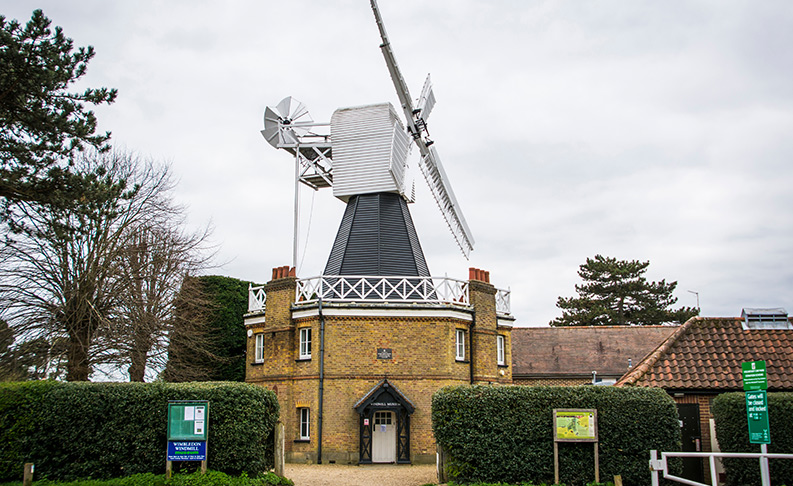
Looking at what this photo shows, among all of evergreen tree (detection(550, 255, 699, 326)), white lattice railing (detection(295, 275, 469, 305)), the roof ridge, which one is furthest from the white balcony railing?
evergreen tree (detection(550, 255, 699, 326))

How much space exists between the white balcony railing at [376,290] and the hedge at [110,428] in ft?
25.2

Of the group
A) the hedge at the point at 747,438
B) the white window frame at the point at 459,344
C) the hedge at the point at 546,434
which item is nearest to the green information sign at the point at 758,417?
the hedge at the point at 747,438

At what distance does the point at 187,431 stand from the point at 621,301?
37.8 m

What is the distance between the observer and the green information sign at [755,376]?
11664mm

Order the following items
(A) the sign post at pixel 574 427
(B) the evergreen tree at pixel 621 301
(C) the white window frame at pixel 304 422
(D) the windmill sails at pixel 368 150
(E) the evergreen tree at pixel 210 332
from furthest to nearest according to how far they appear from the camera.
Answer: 1. (B) the evergreen tree at pixel 621 301
2. (E) the evergreen tree at pixel 210 332
3. (D) the windmill sails at pixel 368 150
4. (C) the white window frame at pixel 304 422
5. (A) the sign post at pixel 574 427

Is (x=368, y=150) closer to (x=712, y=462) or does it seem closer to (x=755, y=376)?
(x=755, y=376)

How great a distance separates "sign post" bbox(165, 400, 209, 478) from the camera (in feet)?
49.0

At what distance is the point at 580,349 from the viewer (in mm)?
32219

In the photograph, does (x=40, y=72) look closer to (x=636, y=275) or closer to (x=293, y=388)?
(x=293, y=388)

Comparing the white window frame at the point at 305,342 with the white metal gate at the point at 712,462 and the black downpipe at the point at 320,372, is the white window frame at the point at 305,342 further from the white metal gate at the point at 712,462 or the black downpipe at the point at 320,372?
the white metal gate at the point at 712,462

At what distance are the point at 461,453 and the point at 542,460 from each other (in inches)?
74.4

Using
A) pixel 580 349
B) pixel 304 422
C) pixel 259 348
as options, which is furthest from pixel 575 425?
pixel 580 349

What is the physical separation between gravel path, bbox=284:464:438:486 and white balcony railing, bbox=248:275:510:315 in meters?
5.37

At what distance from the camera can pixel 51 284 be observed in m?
21.3
